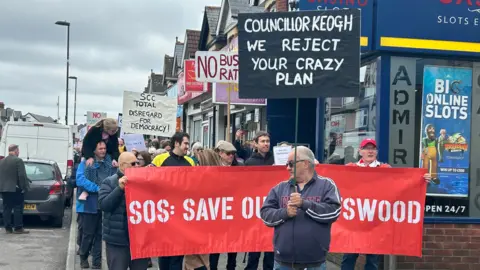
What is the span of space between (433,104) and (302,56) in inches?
112

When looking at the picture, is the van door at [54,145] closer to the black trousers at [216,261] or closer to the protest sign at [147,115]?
the protest sign at [147,115]

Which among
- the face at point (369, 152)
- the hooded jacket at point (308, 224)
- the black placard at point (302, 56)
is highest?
the black placard at point (302, 56)

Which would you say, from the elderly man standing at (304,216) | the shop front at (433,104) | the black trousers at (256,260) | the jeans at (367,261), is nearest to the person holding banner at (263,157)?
the black trousers at (256,260)

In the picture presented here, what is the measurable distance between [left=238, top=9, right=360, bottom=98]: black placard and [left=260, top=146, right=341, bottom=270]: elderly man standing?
52.1 inches

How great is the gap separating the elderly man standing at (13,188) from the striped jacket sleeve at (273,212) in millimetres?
8634

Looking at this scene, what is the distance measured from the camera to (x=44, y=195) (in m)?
13.9

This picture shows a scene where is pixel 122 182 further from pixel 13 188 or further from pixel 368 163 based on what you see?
pixel 13 188

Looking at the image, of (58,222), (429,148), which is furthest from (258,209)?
(58,222)

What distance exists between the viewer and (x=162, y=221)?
7016 millimetres

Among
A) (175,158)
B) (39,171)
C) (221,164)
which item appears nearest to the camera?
(175,158)

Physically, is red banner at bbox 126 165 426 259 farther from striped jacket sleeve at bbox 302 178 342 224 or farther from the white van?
the white van

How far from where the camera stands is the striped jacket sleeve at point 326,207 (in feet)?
16.2

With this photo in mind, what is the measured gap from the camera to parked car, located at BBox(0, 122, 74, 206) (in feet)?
63.5

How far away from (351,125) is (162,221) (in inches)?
137
